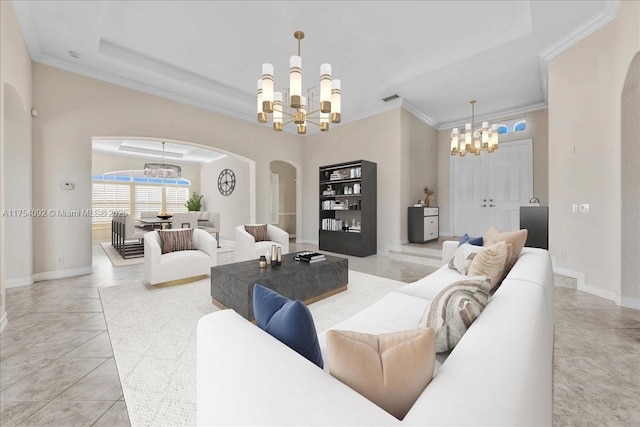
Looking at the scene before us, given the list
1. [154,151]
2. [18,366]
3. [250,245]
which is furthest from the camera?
[154,151]

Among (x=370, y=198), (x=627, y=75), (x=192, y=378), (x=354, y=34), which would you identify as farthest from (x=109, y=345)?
(x=627, y=75)

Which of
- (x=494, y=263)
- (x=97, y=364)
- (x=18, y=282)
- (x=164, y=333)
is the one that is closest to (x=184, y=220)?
(x=18, y=282)

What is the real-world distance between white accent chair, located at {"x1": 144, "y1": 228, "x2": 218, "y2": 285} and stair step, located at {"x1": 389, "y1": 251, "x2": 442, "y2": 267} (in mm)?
3475

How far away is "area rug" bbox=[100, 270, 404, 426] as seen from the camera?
59.5 inches

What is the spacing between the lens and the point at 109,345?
215 cm

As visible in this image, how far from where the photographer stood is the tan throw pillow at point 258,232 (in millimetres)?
4816

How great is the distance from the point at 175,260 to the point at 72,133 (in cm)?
272

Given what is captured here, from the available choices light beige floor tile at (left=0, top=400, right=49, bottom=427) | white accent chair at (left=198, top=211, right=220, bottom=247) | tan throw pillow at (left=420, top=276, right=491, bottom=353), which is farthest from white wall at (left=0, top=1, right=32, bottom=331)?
tan throw pillow at (left=420, top=276, right=491, bottom=353)

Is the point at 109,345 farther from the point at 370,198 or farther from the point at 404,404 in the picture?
the point at 370,198

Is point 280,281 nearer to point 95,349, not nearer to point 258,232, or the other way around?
point 95,349

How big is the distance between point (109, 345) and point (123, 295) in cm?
126

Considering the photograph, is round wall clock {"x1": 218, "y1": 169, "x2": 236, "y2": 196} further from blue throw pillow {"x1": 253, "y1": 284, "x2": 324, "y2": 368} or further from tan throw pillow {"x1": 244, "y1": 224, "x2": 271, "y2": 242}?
blue throw pillow {"x1": 253, "y1": 284, "x2": 324, "y2": 368}

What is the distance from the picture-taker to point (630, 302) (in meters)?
2.90

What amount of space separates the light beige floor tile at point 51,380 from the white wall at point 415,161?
209 inches
